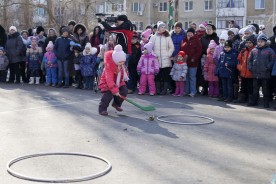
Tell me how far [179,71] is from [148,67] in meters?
0.94

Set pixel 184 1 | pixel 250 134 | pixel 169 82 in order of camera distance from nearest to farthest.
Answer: pixel 250 134 < pixel 169 82 < pixel 184 1

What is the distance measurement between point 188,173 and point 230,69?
6809 millimetres

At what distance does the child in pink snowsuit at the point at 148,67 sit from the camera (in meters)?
13.5

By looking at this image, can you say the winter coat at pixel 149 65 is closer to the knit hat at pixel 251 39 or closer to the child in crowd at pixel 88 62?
the child in crowd at pixel 88 62

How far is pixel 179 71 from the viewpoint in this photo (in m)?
13.4

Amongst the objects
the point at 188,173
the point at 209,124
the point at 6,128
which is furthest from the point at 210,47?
the point at 188,173

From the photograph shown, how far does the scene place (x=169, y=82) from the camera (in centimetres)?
1403

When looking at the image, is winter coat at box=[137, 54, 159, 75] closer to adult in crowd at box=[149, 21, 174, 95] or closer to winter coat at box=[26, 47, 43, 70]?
adult in crowd at box=[149, 21, 174, 95]

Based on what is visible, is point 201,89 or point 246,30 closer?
point 246,30

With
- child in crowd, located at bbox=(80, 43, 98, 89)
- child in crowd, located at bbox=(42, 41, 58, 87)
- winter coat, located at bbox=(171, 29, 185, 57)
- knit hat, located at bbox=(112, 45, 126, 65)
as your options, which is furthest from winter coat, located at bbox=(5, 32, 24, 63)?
knit hat, located at bbox=(112, 45, 126, 65)

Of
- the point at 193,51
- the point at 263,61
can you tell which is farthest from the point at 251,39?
the point at 193,51

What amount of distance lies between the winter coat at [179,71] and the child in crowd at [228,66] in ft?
3.75

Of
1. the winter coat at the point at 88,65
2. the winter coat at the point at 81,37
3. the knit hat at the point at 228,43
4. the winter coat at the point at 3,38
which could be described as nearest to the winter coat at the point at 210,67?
the knit hat at the point at 228,43

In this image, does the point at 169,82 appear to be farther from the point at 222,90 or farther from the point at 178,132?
the point at 178,132
